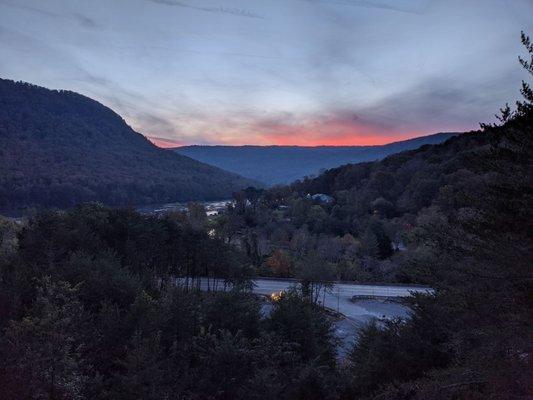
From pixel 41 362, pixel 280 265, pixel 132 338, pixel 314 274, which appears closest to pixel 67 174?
pixel 280 265

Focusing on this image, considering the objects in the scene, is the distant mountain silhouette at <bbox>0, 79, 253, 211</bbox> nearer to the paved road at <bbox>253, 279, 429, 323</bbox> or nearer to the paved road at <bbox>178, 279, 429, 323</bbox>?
the paved road at <bbox>178, 279, 429, 323</bbox>

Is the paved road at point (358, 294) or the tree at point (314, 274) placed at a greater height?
the tree at point (314, 274)

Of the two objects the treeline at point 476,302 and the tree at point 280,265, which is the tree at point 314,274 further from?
the treeline at point 476,302

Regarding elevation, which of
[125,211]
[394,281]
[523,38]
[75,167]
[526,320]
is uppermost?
[75,167]

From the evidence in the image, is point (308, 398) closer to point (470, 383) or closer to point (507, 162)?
point (470, 383)

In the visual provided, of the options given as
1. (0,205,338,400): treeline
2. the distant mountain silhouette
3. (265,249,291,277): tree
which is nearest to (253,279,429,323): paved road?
(265,249,291,277): tree

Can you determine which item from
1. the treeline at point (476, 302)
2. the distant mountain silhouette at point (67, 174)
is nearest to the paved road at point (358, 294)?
the treeline at point (476, 302)

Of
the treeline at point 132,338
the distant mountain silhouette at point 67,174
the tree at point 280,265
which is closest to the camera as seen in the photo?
the treeline at point 132,338

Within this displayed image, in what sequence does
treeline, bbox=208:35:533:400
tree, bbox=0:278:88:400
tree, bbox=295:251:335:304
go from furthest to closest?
tree, bbox=295:251:335:304 → tree, bbox=0:278:88:400 → treeline, bbox=208:35:533:400

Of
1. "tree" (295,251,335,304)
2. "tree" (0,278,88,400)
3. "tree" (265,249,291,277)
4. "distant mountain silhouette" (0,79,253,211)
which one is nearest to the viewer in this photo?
"tree" (0,278,88,400)

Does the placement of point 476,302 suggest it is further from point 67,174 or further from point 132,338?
point 67,174

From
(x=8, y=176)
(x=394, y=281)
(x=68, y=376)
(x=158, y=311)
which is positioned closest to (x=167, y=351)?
(x=158, y=311)
